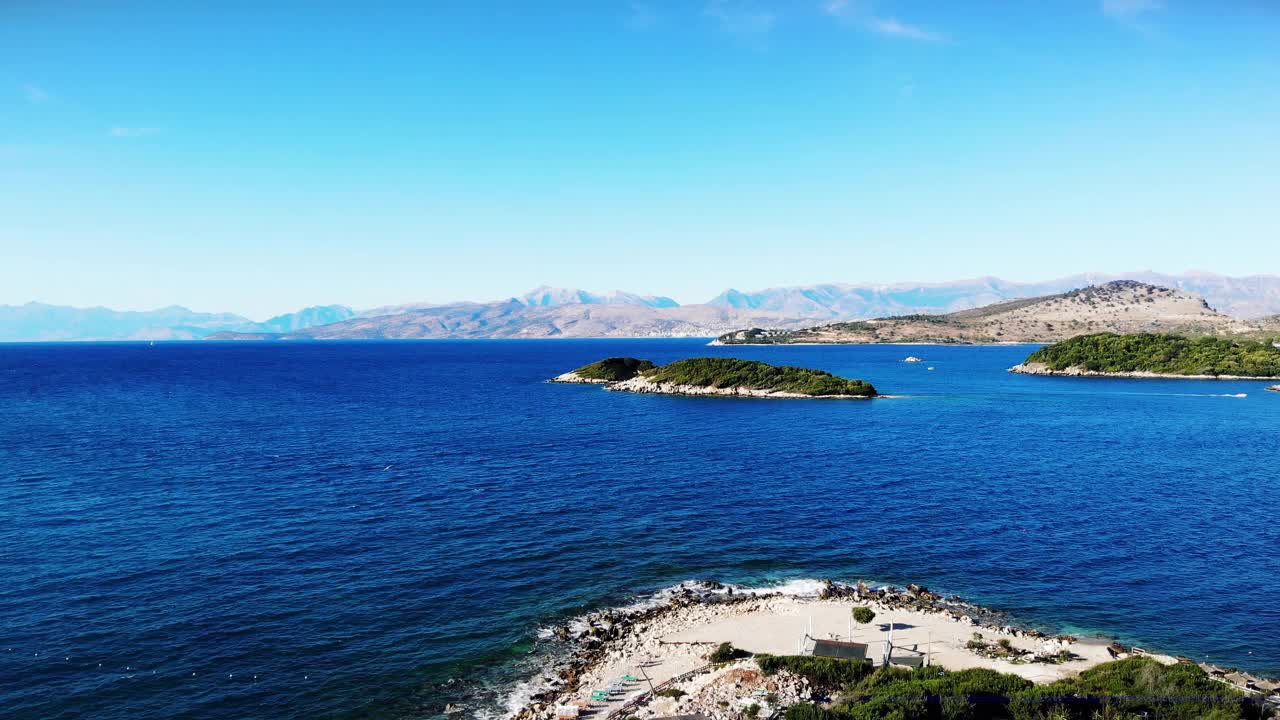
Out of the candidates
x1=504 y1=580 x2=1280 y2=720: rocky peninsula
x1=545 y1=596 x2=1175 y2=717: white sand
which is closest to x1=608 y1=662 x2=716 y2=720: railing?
x1=504 y1=580 x2=1280 y2=720: rocky peninsula

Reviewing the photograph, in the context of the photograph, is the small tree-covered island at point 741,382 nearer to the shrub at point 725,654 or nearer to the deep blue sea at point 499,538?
the deep blue sea at point 499,538

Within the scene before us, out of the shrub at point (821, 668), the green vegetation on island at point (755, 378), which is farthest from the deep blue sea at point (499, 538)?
the green vegetation on island at point (755, 378)

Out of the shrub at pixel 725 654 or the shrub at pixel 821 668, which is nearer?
the shrub at pixel 821 668

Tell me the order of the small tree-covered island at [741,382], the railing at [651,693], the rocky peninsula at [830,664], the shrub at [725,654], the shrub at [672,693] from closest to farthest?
the rocky peninsula at [830,664]
the railing at [651,693]
the shrub at [672,693]
the shrub at [725,654]
the small tree-covered island at [741,382]

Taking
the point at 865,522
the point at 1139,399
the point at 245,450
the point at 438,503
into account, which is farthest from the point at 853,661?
the point at 1139,399

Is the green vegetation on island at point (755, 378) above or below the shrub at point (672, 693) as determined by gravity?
above

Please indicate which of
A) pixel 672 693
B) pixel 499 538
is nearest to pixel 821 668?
pixel 672 693
